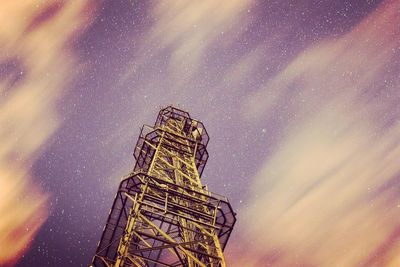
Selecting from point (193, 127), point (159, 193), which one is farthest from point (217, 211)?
point (193, 127)

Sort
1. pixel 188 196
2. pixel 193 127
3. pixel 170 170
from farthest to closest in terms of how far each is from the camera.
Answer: pixel 193 127, pixel 170 170, pixel 188 196

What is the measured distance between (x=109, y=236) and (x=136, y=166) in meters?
7.02

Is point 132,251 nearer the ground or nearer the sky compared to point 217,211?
nearer the ground

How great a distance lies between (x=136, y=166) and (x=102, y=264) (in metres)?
8.65

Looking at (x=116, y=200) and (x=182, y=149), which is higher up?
(x=182, y=149)

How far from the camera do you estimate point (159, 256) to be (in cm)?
1778

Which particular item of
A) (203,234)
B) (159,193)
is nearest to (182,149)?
(159,193)

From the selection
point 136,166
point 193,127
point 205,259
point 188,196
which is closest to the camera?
point 205,259

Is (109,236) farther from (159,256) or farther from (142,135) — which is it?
(142,135)

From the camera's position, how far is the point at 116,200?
17.7 m

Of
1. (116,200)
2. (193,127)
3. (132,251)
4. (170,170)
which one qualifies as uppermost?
(193,127)

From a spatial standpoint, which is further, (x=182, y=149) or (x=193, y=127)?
(x=193, y=127)

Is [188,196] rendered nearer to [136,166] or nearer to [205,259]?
[205,259]

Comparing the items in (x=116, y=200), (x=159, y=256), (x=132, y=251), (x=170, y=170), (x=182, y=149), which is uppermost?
(x=182, y=149)
